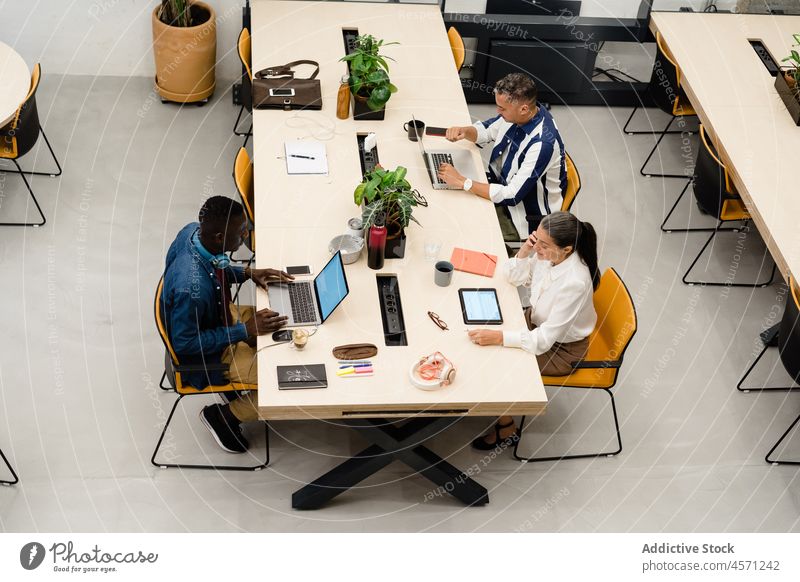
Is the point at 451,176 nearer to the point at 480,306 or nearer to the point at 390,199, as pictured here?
the point at 390,199

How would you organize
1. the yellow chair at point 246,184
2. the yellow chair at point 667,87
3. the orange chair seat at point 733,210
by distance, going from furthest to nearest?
1. the yellow chair at point 667,87
2. the orange chair seat at point 733,210
3. the yellow chair at point 246,184

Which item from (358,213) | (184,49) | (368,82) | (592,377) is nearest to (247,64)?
(368,82)

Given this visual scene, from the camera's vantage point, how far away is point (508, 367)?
12.7ft

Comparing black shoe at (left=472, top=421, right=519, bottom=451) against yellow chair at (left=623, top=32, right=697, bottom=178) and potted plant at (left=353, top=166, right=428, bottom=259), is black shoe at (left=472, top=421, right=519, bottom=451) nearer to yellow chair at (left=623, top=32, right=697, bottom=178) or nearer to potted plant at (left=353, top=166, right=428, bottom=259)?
potted plant at (left=353, top=166, right=428, bottom=259)

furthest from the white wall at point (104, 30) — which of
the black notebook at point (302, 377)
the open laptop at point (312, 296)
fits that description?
the black notebook at point (302, 377)

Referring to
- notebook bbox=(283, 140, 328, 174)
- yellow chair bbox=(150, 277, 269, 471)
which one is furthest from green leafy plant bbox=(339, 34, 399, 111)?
yellow chair bbox=(150, 277, 269, 471)

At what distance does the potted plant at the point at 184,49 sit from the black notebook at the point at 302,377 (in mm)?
3211

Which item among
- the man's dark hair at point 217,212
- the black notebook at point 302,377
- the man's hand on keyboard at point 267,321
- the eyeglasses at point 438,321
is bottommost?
the black notebook at point 302,377

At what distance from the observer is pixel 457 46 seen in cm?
581

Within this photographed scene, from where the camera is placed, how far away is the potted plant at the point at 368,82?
16.5 feet

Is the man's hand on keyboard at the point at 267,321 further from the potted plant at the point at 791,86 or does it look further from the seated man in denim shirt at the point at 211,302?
the potted plant at the point at 791,86

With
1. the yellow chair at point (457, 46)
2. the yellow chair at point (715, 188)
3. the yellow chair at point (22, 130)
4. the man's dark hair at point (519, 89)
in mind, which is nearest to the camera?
the man's dark hair at point (519, 89)

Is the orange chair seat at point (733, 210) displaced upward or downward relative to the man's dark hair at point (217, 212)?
downward

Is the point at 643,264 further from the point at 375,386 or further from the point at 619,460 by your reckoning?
the point at 375,386
